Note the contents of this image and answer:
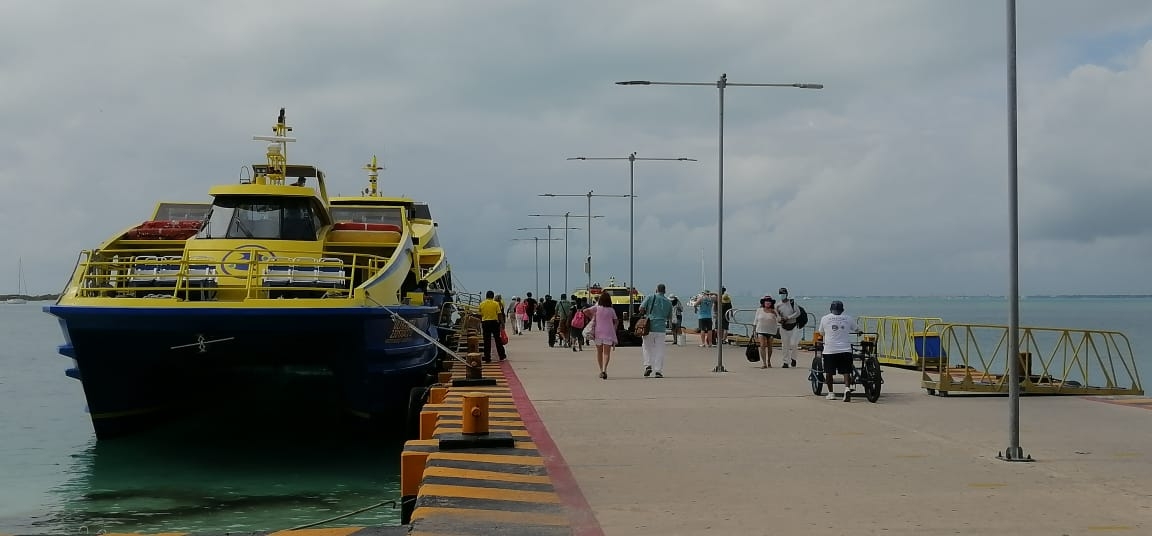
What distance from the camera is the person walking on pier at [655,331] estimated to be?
19.3m

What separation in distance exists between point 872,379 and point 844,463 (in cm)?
571

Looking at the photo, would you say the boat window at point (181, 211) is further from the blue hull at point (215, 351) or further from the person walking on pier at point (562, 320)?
the person walking on pier at point (562, 320)

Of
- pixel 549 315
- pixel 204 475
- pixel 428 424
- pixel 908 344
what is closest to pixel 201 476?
pixel 204 475

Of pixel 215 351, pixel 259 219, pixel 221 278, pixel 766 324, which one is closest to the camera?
pixel 215 351

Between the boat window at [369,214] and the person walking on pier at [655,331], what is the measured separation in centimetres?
766

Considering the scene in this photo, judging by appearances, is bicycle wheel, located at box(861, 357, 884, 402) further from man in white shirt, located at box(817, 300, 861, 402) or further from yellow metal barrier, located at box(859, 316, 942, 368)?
yellow metal barrier, located at box(859, 316, 942, 368)

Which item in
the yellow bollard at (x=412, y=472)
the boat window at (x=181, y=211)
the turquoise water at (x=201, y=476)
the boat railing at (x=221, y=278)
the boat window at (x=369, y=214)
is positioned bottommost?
the turquoise water at (x=201, y=476)

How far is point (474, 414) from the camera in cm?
953

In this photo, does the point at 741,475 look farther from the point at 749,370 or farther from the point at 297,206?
the point at 749,370

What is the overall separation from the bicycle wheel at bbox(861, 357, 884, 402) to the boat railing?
731cm

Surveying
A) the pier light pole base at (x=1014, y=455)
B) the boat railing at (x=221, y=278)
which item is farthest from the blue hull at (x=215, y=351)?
the pier light pole base at (x=1014, y=455)

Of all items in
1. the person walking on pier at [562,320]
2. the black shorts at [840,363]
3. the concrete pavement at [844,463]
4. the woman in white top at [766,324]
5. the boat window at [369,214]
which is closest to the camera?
the concrete pavement at [844,463]

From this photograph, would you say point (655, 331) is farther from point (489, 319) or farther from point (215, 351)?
point (215, 351)

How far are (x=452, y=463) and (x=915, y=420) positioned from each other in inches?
254
